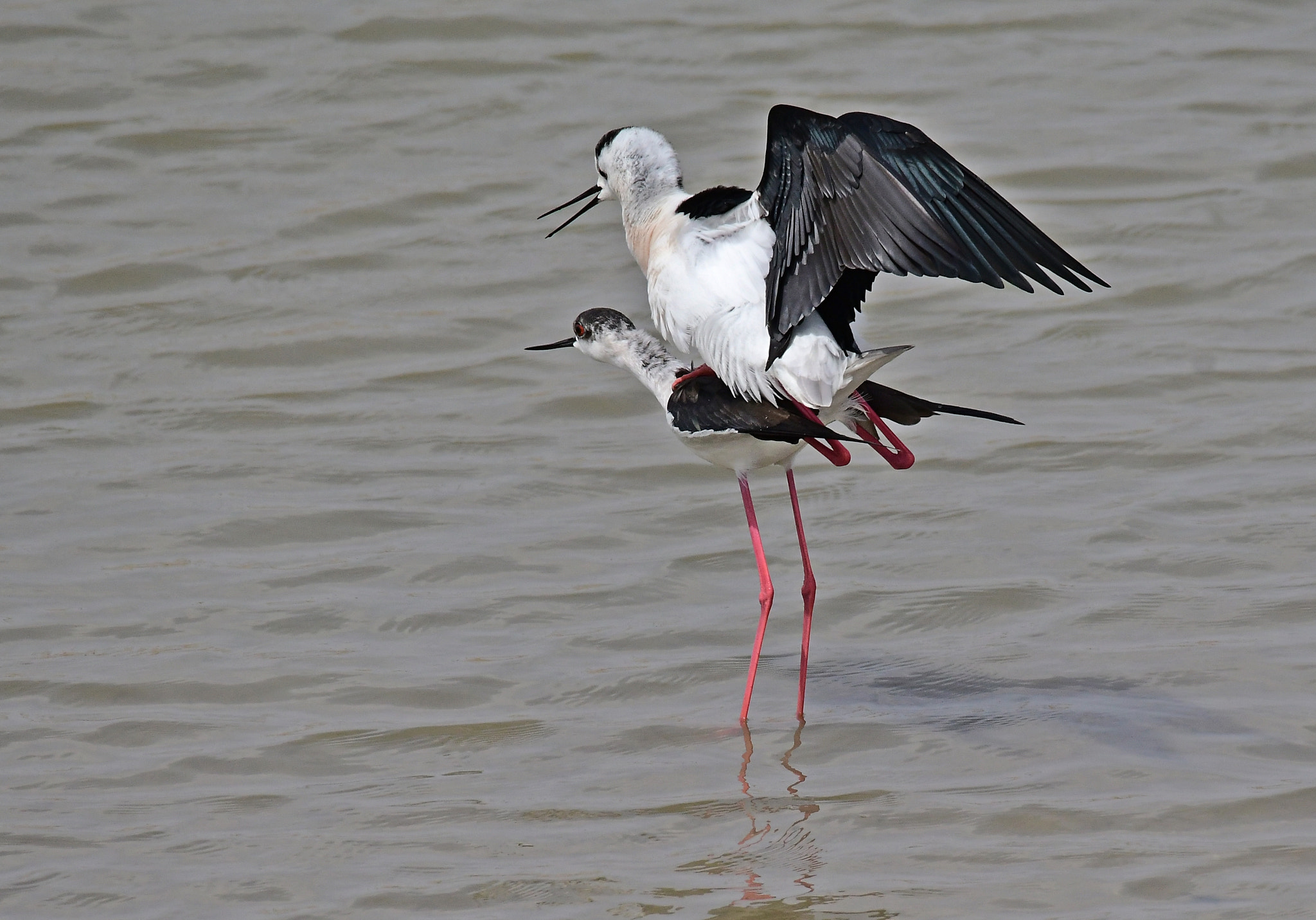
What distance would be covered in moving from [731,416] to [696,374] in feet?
1.14

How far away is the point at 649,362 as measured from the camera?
584 cm

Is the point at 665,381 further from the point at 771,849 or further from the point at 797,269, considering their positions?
the point at 771,849

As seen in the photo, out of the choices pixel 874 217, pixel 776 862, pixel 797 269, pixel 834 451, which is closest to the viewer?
pixel 776 862

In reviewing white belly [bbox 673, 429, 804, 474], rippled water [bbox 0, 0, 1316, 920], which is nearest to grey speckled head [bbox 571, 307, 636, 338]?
white belly [bbox 673, 429, 804, 474]

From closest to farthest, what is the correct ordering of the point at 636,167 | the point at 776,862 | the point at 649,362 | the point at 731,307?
1. the point at 776,862
2. the point at 731,307
3. the point at 649,362
4. the point at 636,167

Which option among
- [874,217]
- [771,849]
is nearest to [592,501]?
[874,217]

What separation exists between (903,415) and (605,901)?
1987 millimetres

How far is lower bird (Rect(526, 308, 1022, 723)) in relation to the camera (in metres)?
5.01

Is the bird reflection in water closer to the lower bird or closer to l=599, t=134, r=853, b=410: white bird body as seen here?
the lower bird

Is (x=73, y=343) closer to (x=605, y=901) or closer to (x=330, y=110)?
(x=330, y=110)

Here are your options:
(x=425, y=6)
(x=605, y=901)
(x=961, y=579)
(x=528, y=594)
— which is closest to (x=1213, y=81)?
(x=425, y=6)

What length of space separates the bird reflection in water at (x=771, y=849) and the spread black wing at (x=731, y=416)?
3.15 ft

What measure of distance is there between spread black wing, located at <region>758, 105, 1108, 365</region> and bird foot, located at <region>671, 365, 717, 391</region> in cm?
51

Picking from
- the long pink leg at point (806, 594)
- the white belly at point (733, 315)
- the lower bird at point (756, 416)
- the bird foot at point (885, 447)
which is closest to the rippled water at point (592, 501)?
the long pink leg at point (806, 594)
